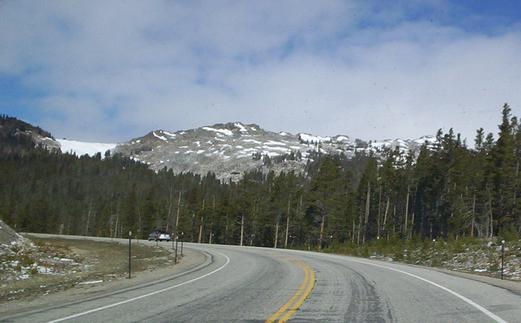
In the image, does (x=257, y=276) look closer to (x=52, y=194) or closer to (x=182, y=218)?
(x=182, y=218)

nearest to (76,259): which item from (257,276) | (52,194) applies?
(257,276)

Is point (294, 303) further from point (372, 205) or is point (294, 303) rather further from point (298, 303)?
point (372, 205)

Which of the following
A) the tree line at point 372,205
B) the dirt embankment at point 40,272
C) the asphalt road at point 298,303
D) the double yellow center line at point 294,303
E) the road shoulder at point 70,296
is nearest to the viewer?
the double yellow center line at point 294,303

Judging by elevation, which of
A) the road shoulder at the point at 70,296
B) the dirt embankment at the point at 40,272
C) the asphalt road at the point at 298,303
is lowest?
the dirt embankment at the point at 40,272

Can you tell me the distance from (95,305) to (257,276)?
7127 millimetres

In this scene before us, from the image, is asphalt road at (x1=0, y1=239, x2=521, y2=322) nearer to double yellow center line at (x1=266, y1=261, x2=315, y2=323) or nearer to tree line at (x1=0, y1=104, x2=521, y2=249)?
double yellow center line at (x1=266, y1=261, x2=315, y2=323)

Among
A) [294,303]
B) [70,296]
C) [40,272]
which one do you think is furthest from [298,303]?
[40,272]

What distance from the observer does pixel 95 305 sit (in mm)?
10016

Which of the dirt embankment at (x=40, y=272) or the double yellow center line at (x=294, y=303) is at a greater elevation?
the double yellow center line at (x=294, y=303)

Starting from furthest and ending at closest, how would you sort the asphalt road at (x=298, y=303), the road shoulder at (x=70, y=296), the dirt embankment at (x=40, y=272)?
the dirt embankment at (x=40, y=272)
the road shoulder at (x=70, y=296)
the asphalt road at (x=298, y=303)

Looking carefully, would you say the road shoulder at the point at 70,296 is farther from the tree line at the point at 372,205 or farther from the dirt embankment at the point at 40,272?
the tree line at the point at 372,205

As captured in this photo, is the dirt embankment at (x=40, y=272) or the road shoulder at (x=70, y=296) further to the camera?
the dirt embankment at (x=40, y=272)

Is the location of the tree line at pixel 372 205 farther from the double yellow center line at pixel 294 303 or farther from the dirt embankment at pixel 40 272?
the double yellow center line at pixel 294 303

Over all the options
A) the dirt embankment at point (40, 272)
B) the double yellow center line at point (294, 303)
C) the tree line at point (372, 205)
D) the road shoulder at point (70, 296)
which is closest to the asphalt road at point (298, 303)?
the double yellow center line at point (294, 303)
